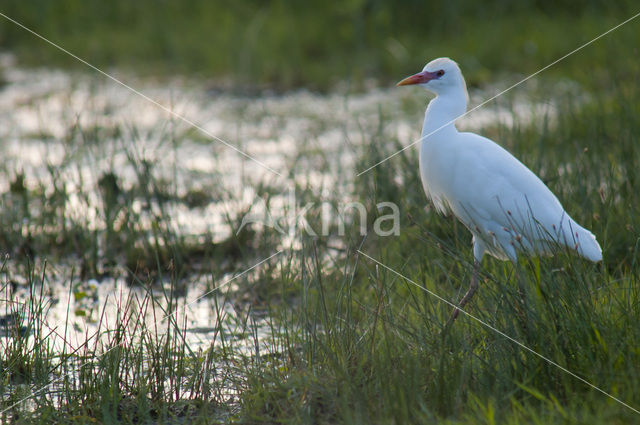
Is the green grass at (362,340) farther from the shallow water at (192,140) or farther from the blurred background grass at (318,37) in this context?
the blurred background grass at (318,37)

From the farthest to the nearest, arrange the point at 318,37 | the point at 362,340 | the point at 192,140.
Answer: the point at 318,37, the point at 192,140, the point at 362,340

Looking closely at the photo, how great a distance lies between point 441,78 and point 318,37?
6108mm

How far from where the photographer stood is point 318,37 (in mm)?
9477

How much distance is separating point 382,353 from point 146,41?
7.69 m

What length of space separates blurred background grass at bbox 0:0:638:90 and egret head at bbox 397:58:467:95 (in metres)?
4.70

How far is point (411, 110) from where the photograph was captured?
7449mm

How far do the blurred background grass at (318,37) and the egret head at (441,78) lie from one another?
4.70m

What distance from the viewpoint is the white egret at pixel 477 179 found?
3.48 metres

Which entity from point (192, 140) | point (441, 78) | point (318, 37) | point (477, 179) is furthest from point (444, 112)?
point (318, 37)

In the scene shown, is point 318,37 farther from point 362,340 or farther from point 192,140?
point 362,340

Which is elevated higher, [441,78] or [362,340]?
[441,78]

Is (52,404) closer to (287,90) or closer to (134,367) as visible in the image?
(134,367)

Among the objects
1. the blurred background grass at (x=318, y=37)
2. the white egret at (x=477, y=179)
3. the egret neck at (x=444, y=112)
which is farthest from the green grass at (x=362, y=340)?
the blurred background grass at (x=318, y=37)

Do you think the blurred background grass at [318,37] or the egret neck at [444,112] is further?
the blurred background grass at [318,37]
